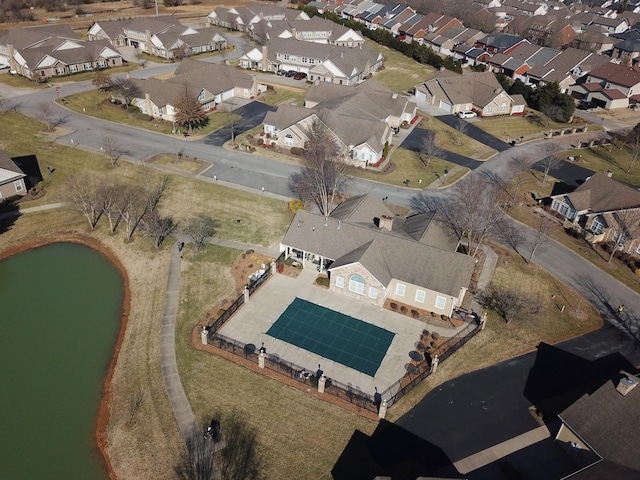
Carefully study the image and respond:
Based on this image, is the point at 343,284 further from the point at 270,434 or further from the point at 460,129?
the point at 460,129

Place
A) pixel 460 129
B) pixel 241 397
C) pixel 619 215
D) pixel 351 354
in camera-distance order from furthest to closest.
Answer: pixel 460 129 < pixel 619 215 < pixel 351 354 < pixel 241 397

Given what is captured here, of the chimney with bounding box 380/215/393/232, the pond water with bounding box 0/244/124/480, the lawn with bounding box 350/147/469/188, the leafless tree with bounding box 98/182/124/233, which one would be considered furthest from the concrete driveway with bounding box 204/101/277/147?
the chimney with bounding box 380/215/393/232

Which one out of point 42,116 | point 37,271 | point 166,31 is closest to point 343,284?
point 37,271

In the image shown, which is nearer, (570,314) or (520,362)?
(520,362)

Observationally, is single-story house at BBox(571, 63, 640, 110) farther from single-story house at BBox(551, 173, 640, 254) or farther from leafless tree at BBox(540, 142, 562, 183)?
single-story house at BBox(551, 173, 640, 254)

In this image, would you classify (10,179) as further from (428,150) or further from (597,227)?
(597,227)

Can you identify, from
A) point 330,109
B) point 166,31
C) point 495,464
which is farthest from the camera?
point 166,31
